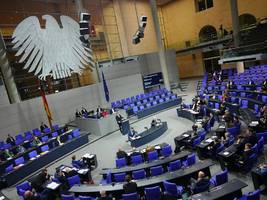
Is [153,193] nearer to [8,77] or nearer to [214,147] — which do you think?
[214,147]

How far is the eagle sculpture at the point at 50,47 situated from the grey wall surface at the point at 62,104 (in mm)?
1927

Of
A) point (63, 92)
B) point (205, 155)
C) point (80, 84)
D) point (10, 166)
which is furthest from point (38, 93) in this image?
point (205, 155)

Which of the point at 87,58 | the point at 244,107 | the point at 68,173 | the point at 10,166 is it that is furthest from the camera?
the point at 87,58

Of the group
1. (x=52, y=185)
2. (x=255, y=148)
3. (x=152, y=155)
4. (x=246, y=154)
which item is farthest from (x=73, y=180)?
(x=255, y=148)

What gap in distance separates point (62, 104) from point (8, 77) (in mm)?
4737

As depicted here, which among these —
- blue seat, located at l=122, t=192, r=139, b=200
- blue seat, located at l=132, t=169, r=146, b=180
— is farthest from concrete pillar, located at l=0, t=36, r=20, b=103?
blue seat, located at l=122, t=192, r=139, b=200

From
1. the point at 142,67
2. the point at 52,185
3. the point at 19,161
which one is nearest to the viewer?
the point at 52,185

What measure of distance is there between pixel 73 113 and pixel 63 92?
2.01 metres

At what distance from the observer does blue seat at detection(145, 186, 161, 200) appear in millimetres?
7444

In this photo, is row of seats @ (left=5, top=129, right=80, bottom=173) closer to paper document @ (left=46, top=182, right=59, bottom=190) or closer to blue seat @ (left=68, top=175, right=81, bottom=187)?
paper document @ (left=46, top=182, right=59, bottom=190)

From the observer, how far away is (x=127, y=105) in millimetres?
21281

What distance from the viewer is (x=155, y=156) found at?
10.6 meters

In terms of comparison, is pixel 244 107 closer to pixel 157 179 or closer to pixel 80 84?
pixel 157 179

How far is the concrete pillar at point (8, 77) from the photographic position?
17750mm
